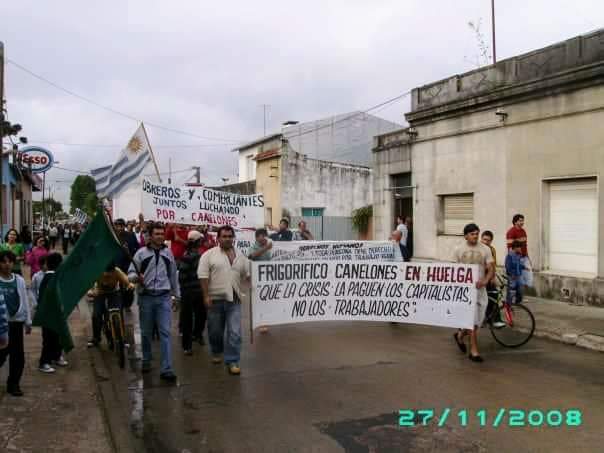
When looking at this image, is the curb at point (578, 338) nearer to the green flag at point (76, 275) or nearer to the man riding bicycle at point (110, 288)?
the man riding bicycle at point (110, 288)

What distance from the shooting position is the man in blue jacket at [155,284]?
721cm

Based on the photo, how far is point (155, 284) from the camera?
23.8 feet

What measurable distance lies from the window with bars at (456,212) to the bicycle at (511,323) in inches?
264

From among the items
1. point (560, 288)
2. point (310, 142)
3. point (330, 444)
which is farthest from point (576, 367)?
point (310, 142)

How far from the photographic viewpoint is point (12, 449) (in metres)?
4.85

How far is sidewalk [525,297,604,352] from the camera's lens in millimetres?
9289

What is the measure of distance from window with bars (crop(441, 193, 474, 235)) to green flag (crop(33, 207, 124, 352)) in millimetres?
10764

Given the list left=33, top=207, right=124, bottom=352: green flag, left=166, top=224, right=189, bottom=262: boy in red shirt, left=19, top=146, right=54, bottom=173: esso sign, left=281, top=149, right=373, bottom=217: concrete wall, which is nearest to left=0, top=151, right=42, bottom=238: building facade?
left=19, top=146, right=54, bottom=173: esso sign

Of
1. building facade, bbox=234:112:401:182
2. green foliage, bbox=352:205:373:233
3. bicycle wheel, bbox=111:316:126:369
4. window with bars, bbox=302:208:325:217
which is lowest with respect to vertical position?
bicycle wheel, bbox=111:316:126:369

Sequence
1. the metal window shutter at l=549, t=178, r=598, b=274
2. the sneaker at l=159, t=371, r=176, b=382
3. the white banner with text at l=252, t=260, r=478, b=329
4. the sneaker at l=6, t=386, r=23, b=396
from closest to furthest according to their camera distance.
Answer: the sneaker at l=6, t=386, r=23, b=396 < the sneaker at l=159, t=371, r=176, b=382 < the white banner with text at l=252, t=260, r=478, b=329 < the metal window shutter at l=549, t=178, r=598, b=274

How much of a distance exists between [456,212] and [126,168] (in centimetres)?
860

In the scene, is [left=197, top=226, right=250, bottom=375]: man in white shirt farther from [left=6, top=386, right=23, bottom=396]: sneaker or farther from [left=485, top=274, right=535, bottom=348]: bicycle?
[left=485, top=274, right=535, bottom=348]: bicycle

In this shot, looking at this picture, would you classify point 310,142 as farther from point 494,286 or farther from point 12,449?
point 12,449

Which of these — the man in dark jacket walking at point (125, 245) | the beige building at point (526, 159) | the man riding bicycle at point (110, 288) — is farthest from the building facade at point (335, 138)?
the man riding bicycle at point (110, 288)
